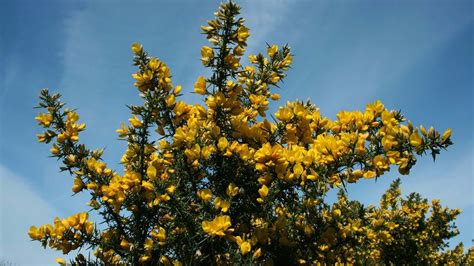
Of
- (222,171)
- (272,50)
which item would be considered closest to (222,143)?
(222,171)

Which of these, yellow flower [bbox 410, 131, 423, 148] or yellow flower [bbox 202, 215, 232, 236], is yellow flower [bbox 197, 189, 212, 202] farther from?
yellow flower [bbox 410, 131, 423, 148]

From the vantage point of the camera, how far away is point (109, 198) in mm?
2582

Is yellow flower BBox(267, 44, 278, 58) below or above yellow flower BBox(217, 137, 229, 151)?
above

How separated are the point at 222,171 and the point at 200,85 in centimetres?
73

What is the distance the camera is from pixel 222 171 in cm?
266

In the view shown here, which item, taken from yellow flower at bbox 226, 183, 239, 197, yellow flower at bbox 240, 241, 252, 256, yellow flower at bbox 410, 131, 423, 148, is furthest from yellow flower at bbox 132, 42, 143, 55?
yellow flower at bbox 410, 131, 423, 148

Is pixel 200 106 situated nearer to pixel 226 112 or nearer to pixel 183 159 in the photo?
pixel 226 112

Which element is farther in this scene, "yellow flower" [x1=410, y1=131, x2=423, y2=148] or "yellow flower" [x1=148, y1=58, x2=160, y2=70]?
"yellow flower" [x1=148, y1=58, x2=160, y2=70]

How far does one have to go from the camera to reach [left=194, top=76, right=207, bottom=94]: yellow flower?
279 centimetres

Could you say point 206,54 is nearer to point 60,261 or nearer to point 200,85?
point 200,85

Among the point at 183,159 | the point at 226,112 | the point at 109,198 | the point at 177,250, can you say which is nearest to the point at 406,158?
the point at 226,112

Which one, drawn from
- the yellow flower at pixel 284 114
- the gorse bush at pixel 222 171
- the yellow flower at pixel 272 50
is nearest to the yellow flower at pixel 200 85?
the gorse bush at pixel 222 171

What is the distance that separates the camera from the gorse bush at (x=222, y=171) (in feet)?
7.72

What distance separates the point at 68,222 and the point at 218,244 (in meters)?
1.17
